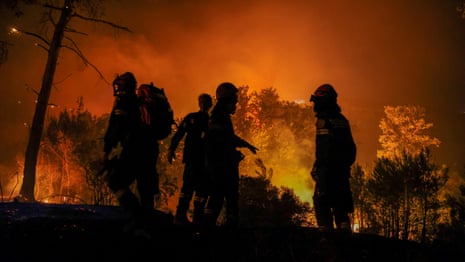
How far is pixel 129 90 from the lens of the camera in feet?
A: 17.0

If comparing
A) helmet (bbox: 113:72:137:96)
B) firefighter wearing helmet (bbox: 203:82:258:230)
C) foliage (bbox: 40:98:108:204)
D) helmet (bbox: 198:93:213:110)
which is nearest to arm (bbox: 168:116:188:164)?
helmet (bbox: 198:93:213:110)

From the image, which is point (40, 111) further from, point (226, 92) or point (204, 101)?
point (226, 92)

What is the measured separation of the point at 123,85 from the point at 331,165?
342cm

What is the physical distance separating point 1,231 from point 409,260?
5046 mm

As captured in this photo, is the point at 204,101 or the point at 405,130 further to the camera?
Answer: the point at 405,130

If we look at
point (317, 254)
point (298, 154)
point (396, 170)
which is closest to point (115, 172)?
point (317, 254)

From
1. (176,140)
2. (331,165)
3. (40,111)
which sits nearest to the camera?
(331,165)

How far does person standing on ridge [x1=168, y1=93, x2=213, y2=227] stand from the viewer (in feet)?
21.1

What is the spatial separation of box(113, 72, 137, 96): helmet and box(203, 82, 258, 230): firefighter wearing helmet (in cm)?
159

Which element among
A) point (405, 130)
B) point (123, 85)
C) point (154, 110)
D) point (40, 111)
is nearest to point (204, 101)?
point (154, 110)

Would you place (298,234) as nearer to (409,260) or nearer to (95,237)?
(409,260)

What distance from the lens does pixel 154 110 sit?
556 centimetres

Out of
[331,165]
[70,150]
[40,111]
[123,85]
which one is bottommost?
[331,165]

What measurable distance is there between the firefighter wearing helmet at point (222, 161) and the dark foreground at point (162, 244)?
0.44 meters
